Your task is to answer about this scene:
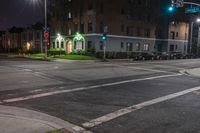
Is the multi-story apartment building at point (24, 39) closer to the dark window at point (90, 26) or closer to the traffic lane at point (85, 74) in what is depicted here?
the dark window at point (90, 26)

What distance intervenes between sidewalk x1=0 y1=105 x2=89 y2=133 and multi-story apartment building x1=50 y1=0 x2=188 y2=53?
3462 centimetres

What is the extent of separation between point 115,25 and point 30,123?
43.5 m

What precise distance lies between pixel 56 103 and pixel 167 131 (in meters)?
4.28

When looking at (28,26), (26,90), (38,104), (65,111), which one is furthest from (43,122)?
(28,26)

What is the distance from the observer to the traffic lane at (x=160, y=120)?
6738mm

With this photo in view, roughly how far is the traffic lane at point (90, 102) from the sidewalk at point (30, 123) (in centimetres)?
47

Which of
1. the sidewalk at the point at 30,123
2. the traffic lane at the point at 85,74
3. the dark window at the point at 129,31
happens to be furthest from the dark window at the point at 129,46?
the sidewalk at the point at 30,123

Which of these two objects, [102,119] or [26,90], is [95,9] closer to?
[26,90]

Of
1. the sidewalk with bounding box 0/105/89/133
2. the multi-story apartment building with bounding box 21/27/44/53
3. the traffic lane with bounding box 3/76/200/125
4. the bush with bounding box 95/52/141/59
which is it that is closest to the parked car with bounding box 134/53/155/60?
the bush with bounding box 95/52/141/59

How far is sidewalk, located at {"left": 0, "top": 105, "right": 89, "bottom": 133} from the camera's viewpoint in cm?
612

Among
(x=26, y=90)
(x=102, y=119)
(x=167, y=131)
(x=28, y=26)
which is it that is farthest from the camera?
(x=28, y=26)

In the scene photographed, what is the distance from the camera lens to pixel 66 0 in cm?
5209

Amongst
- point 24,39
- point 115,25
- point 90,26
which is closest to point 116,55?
point 115,25

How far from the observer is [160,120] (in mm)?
7625
